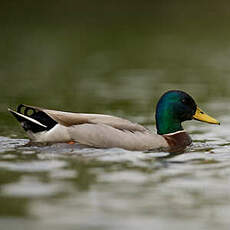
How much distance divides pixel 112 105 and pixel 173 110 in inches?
142

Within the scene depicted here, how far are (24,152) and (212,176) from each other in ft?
7.24

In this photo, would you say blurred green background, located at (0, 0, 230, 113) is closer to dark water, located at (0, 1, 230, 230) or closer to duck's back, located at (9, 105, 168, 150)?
dark water, located at (0, 1, 230, 230)

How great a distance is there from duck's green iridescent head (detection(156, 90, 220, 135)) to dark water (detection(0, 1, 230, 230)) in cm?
41

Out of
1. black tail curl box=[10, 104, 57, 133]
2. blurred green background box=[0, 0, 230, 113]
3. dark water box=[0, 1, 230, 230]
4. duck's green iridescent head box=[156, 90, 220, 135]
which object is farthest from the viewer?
blurred green background box=[0, 0, 230, 113]

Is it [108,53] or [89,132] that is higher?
[108,53]

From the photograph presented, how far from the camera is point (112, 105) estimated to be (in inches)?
563

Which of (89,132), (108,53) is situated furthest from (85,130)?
(108,53)

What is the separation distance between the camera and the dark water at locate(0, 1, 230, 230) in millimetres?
6973

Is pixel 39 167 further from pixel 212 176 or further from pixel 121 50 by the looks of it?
pixel 121 50

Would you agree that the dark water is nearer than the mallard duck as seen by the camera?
Yes

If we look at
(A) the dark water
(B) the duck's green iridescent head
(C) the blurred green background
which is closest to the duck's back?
(A) the dark water

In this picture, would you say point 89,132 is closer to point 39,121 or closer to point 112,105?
point 39,121

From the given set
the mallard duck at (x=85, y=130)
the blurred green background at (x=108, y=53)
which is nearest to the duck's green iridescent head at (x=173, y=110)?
the mallard duck at (x=85, y=130)

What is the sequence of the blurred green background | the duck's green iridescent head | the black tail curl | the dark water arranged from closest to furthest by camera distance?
the dark water → the black tail curl → the duck's green iridescent head → the blurred green background
